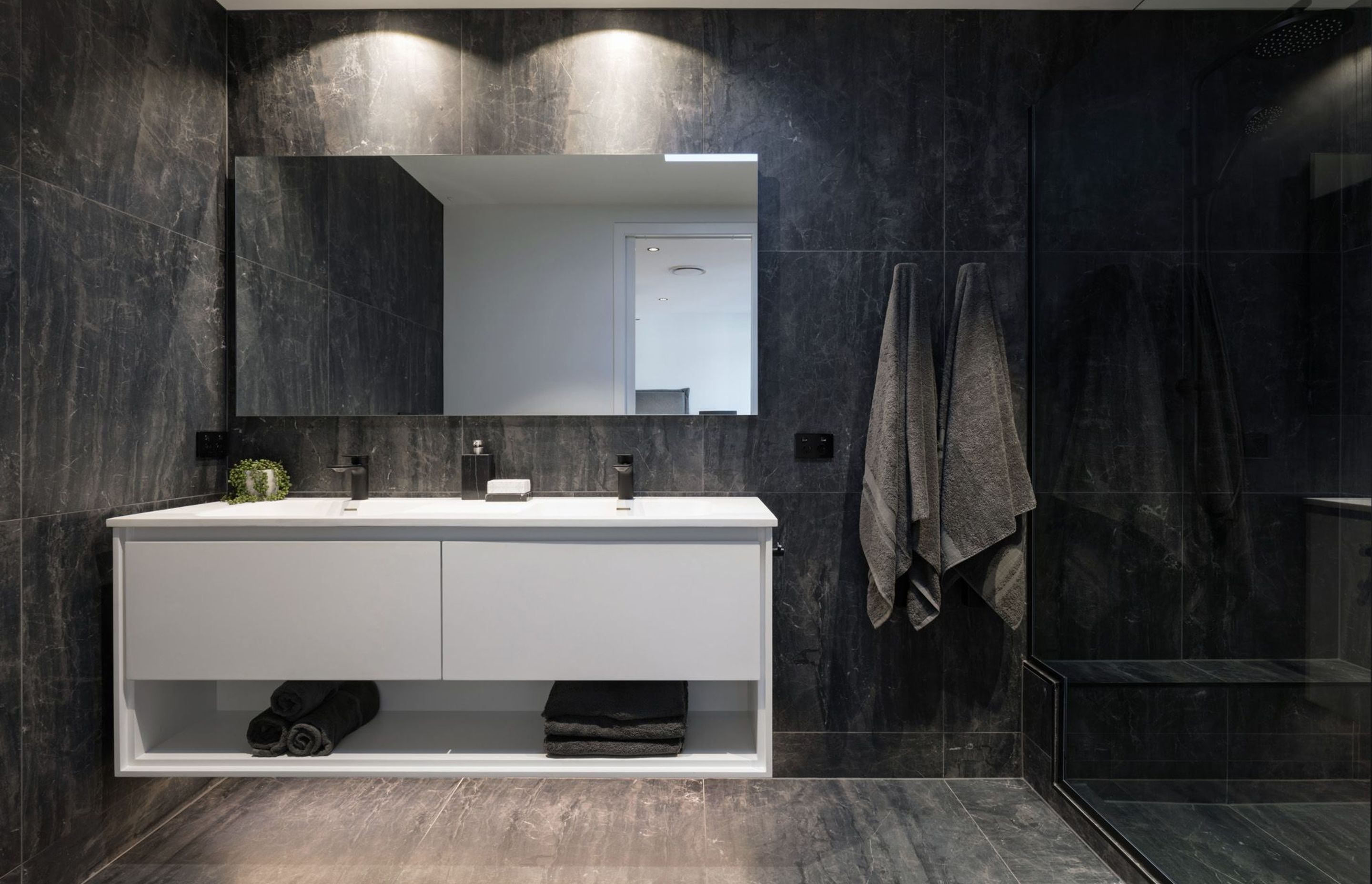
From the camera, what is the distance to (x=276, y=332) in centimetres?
210

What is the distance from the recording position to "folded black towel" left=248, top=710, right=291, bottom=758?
67.7 inches

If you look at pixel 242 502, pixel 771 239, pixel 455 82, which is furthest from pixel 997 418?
pixel 242 502

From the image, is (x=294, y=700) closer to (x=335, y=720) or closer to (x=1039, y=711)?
(x=335, y=720)

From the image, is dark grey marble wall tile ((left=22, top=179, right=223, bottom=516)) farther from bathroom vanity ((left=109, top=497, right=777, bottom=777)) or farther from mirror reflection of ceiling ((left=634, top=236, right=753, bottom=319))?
mirror reflection of ceiling ((left=634, top=236, right=753, bottom=319))

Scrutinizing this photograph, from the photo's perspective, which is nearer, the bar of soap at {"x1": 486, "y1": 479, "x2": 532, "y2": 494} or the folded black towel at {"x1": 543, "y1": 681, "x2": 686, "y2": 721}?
the folded black towel at {"x1": 543, "y1": 681, "x2": 686, "y2": 721}

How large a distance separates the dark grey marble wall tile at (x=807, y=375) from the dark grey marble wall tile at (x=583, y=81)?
Answer: 0.55 metres

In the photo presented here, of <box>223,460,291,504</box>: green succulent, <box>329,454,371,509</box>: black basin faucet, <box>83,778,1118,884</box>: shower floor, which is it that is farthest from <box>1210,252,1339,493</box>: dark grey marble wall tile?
<box>223,460,291,504</box>: green succulent

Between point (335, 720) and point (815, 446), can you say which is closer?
point (335, 720)

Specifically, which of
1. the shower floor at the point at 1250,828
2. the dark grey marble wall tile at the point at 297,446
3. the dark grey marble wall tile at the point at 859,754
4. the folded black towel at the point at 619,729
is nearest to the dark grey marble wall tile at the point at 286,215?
the dark grey marble wall tile at the point at 297,446

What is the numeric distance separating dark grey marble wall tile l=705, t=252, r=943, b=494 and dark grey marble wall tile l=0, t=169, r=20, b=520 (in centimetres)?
163

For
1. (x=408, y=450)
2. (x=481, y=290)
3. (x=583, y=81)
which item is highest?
(x=583, y=81)

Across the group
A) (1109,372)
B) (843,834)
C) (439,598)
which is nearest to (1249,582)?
(1109,372)

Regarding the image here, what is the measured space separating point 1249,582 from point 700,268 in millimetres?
1519

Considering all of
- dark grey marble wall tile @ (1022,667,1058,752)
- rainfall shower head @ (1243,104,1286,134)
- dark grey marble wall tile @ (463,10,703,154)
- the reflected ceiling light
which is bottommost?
dark grey marble wall tile @ (1022,667,1058,752)
